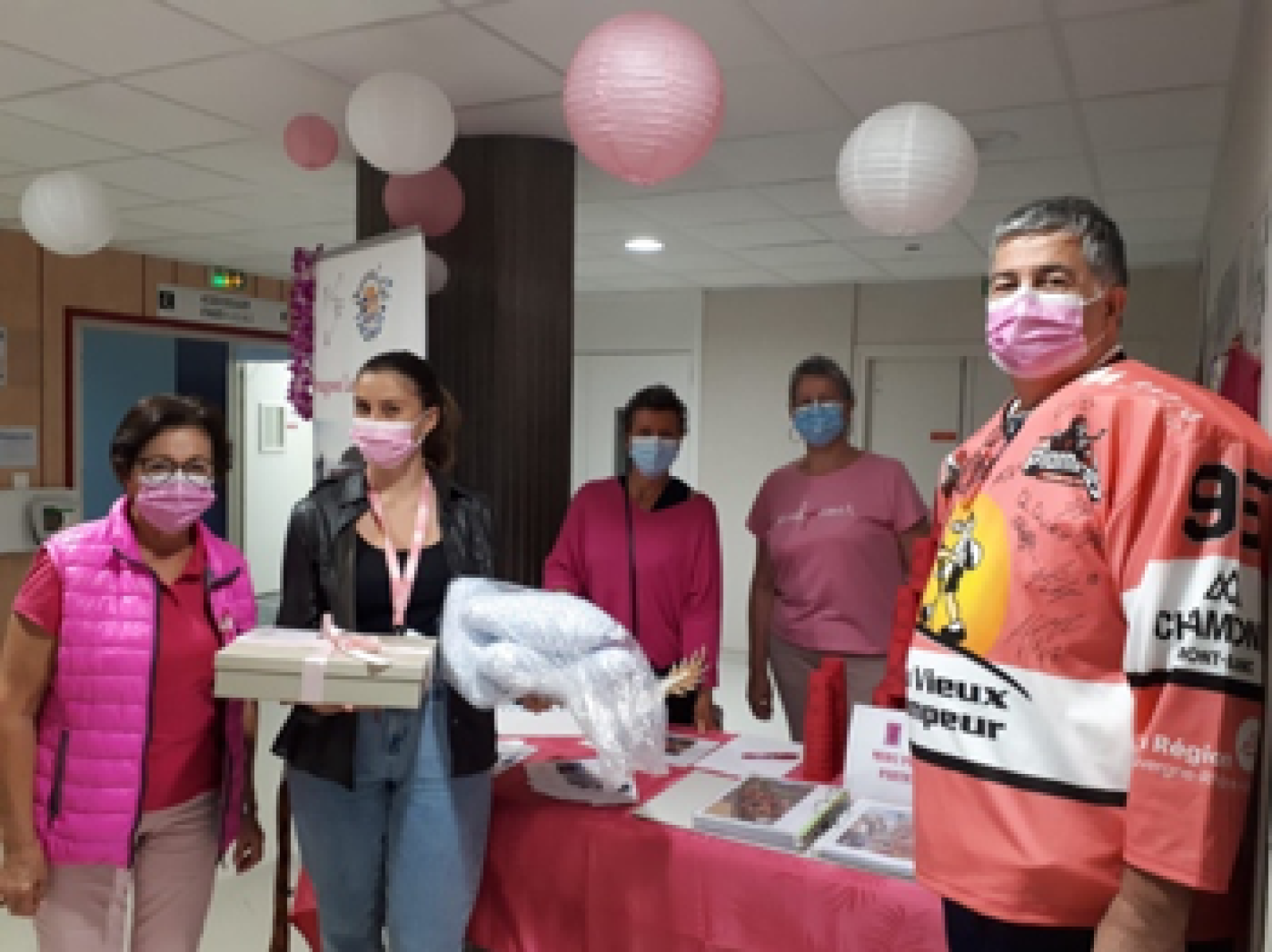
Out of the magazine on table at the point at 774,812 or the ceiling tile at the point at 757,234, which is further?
the ceiling tile at the point at 757,234

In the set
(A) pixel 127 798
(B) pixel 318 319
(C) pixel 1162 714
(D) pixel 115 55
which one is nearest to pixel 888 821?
(C) pixel 1162 714

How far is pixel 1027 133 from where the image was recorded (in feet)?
10.6

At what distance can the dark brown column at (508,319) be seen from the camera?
3367mm

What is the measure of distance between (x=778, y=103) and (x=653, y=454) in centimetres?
121

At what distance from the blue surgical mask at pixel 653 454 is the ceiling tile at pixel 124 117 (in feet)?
6.16

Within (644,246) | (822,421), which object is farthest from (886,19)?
(644,246)

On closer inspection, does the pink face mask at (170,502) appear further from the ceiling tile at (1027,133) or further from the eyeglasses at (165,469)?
the ceiling tile at (1027,133)

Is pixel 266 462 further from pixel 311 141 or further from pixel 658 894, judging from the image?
pixel 658 894

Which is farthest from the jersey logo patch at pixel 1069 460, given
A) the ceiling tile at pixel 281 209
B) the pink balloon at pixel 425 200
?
the ceiling tile at pixel 281 209

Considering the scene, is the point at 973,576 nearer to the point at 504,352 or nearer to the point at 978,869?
the point at 978,869

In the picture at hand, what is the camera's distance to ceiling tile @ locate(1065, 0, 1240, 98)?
2324mm

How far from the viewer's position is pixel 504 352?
11.1ft

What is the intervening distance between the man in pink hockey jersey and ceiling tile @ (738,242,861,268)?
4131mm

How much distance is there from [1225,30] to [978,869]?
2291mm
